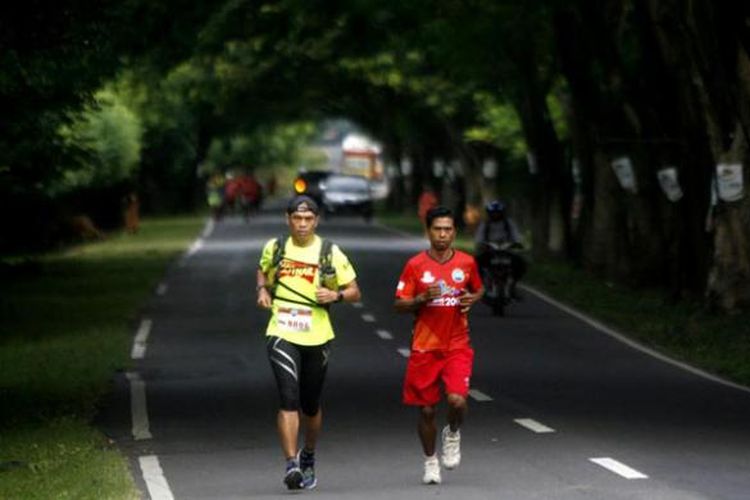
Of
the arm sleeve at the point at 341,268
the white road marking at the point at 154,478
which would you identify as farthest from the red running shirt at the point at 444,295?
→ the white road marking at the point at 154,478

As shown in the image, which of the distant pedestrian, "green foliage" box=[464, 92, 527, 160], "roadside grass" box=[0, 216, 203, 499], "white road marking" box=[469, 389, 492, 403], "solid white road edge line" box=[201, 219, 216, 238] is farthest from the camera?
the distant pedestrian

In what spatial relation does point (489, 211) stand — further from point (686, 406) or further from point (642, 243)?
point (686, 406)

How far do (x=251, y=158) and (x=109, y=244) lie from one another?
215 feet

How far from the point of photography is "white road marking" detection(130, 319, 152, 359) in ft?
79.9

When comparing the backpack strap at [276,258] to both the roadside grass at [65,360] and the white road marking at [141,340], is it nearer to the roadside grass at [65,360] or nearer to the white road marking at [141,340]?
the roadside grass at [65,360]

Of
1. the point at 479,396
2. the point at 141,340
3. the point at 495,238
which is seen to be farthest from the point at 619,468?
the point at 495,238

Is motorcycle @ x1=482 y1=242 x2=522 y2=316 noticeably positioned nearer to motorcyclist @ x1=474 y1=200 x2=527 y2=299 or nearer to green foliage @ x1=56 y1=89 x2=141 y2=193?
motorcyclist @ x1=474 y1=200 x2=527 y2=299

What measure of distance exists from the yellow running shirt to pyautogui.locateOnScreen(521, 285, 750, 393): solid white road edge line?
7.87m

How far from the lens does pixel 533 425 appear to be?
1694cm

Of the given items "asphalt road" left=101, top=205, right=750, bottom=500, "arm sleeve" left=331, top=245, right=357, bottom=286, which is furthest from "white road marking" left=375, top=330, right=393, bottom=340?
"arm sleeve" left=331, top=245, right=357, bottom=286

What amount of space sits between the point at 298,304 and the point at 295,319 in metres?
0.09

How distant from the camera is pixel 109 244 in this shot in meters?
56.0

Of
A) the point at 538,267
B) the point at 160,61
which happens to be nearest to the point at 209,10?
the point at 160,61

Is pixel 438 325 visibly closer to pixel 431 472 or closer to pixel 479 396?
pixel 431 472
